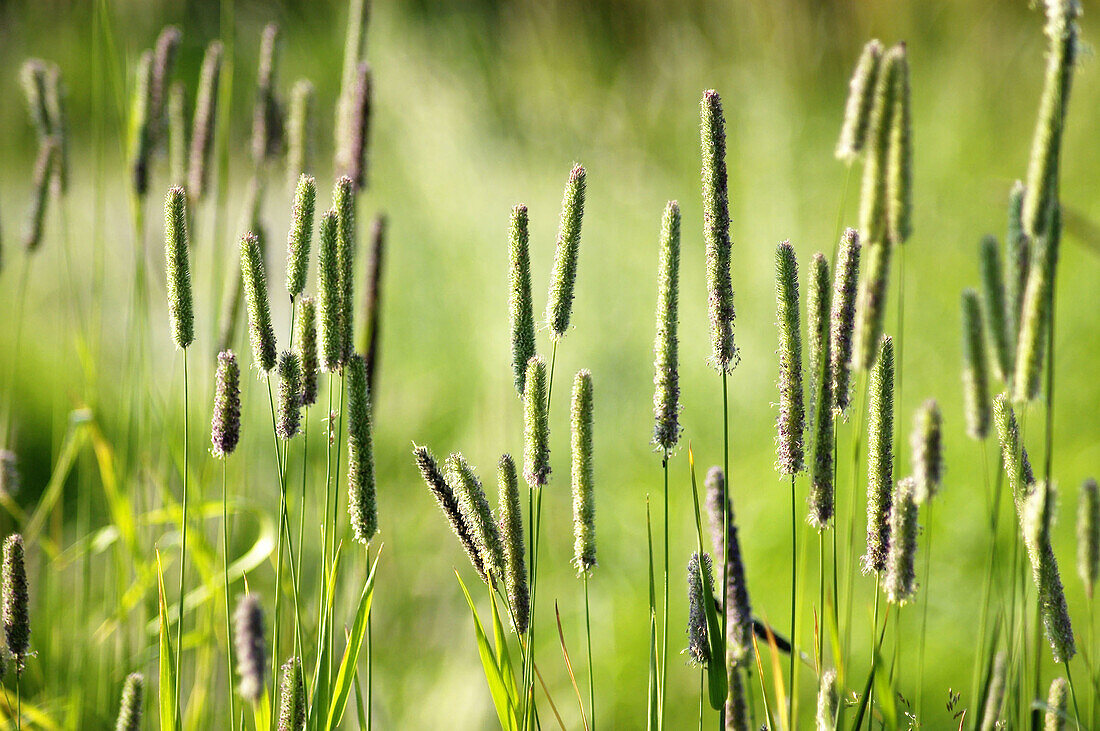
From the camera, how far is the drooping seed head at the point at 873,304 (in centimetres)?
48

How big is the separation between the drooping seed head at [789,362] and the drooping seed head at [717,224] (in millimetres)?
29

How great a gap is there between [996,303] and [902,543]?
0.14m

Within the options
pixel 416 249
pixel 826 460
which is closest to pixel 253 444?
pixel 416 249

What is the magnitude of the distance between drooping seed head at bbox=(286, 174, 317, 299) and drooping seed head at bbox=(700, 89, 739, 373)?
23cm

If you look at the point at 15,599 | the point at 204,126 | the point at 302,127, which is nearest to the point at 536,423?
the point at 15,599

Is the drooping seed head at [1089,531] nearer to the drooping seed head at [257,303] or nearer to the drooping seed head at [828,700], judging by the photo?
the drooping seed head at [828,700]

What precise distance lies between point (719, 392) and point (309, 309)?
953mm

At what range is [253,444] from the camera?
143 centimetres

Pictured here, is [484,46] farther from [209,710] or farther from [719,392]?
[209,710]

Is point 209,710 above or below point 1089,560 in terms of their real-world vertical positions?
below

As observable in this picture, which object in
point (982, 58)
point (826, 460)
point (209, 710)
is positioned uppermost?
point (982, 58)

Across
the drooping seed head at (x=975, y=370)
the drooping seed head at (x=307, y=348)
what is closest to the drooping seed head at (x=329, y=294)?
the drooping seed head at (x=307, y=348)

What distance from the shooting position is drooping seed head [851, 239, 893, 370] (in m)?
0.48

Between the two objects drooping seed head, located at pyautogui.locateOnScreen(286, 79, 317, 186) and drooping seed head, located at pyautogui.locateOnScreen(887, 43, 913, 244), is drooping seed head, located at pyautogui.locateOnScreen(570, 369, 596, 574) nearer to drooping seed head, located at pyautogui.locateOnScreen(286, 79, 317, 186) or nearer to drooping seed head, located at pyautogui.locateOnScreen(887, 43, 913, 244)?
drooping seed head, located at pyautogui.locateOnScreen(887, 43, 913, 244)
